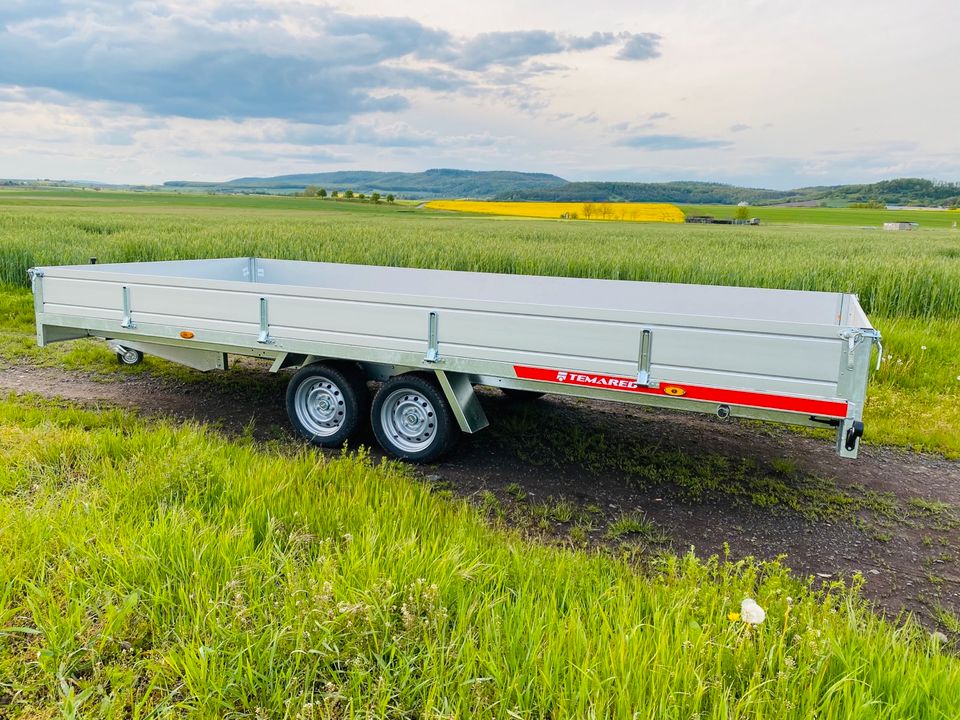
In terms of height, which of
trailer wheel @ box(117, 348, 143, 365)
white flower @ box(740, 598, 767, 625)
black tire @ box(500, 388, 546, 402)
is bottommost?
black tire @ box(500, 388, 546, 402)

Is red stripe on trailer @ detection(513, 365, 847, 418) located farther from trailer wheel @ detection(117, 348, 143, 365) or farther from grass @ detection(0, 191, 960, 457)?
trailer wheel @ detection(117, 348, 143, 365)

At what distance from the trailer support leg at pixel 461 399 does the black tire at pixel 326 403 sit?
32.6 inches

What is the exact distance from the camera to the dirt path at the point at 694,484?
4.59 meters

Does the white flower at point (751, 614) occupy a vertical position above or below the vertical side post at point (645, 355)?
below

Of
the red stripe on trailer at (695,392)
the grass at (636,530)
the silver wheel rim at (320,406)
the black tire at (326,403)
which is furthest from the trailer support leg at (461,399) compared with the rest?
the grass at (636,530)

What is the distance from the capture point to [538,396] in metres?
7.53

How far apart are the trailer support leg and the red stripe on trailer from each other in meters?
0.54

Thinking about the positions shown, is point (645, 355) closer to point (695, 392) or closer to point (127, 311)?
point (695, 392)

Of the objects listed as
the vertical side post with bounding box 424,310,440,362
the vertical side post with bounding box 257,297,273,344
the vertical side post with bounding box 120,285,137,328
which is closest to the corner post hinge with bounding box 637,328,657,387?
the vertical side post with bounding box 424,310,440,362

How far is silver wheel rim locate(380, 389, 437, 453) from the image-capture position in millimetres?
5770

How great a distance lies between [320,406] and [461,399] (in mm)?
1369

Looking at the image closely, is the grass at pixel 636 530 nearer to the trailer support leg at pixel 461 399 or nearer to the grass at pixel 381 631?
the grass at pixel 381 631

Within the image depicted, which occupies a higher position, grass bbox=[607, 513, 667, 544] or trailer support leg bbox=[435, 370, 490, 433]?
trailer support leg bbox=[435, 370, 490, 433]

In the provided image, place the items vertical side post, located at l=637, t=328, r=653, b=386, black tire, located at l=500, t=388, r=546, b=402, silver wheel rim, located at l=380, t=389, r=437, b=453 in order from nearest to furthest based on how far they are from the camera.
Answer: vertical side post, located at l=637, t=328, r=653, b=386 < silver wheel rim, located at l=380, t=389, r=437, b=453 < black tire, located at l=500, t=388, r=546, b=402
